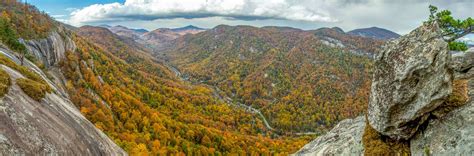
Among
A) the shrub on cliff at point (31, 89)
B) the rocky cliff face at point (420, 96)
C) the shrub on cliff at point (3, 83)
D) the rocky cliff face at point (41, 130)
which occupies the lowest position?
the rocky cliff face at point (41, 130)

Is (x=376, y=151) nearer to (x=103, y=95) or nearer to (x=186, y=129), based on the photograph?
(x=103, y=95)

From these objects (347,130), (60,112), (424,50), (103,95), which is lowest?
(103,95)

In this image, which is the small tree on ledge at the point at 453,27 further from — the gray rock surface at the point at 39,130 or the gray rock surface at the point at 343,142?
the gray rock surface at the point at 39,130

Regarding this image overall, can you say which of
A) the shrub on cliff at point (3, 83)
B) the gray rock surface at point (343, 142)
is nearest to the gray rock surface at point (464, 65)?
the gray rock surface at point (343, 142)

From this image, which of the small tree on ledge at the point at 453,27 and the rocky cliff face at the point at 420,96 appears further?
the small tree on ledge at the point at 453,27

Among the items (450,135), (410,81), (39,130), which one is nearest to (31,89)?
(39,130)

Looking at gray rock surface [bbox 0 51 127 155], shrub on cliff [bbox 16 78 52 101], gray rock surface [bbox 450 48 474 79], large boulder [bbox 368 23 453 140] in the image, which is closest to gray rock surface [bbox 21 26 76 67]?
shrub on cliff [bbox 16 78 52 101]

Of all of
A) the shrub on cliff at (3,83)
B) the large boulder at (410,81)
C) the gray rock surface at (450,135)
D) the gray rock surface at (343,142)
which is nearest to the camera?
the gray rock surface at (450,135)

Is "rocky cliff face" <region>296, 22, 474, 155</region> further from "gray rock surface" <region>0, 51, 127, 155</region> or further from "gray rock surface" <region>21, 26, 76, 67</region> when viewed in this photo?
"gray rock surface" <region>21, 26, 76, 67</region>

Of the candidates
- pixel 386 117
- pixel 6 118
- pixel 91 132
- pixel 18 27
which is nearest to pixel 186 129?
pixel 18 27
